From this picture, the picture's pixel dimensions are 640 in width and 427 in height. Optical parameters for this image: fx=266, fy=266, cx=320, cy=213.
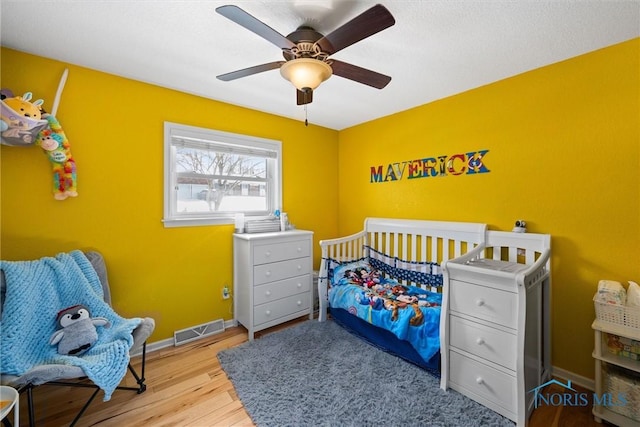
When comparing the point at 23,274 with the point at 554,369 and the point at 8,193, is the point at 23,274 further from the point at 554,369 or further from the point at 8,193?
the point at 554,369

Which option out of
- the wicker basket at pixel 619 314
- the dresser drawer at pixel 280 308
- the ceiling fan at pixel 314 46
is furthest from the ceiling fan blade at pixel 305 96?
the wicker basket at pixel 619 314

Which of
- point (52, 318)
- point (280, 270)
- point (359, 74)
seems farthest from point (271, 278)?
point (359, 74)

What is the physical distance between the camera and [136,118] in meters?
2.24

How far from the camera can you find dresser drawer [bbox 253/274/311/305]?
253 centimetres

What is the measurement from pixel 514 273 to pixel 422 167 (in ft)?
4.87

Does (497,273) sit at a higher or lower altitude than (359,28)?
lower

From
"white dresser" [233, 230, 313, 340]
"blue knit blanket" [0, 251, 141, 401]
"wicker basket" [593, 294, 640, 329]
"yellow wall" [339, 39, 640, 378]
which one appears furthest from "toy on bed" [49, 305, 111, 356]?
"wicker basket" [593, 294, 640, 329]

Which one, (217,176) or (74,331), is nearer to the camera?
(74,331)

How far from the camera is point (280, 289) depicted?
2.68 m

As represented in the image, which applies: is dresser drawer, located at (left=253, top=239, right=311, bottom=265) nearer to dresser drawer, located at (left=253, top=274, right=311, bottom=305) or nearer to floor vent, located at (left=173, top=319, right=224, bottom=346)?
dresser drawer, located at (left=253, top=274, right=311, bottom=305)

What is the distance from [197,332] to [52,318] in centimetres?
112

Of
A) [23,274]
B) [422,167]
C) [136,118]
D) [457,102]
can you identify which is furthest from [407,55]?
[23,274]

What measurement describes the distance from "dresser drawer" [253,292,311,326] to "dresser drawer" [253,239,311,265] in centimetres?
42

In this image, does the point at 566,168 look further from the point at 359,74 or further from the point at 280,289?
the point at 280,289
